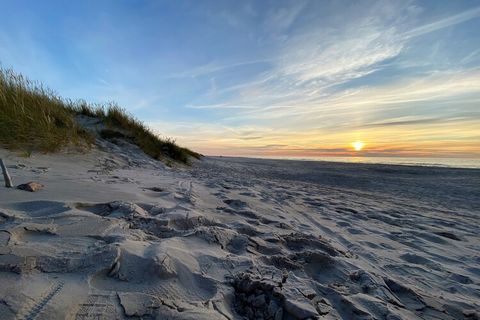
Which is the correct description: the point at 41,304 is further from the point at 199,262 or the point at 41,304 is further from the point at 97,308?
the point at 199,262

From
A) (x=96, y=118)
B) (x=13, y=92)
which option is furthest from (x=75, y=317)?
(x=96, y=118)

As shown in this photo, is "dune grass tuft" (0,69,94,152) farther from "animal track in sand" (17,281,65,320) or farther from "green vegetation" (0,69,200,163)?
"animal track in sand" (17,281,65,320)

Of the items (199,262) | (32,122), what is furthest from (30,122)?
(199,262)

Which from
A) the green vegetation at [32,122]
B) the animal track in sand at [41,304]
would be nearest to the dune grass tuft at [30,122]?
the green vegetation at [32,122]

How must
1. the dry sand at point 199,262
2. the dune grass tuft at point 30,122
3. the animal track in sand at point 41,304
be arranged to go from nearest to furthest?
1. the animal track in sand at point 41,304
2. the dry sand at point 199,262
3. the dune grass tuft at point 30,122

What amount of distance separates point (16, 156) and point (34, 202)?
2440 millimetres

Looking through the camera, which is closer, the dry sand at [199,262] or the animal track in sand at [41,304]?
the animal track in sand at [41,304]

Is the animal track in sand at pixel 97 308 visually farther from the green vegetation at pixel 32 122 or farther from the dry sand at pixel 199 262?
the green vegetation at pixel 32 122

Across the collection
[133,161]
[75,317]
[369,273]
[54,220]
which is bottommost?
[369,273]

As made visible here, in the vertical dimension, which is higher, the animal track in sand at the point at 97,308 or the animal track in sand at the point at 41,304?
the animal track in sand at the point at 41,304

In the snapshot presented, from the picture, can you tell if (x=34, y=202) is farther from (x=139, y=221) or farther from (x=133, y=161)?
(x=133, y=161)

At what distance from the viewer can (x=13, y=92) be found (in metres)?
5.31

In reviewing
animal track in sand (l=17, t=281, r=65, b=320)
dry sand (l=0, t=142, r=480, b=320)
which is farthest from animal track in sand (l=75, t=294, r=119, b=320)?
animal track in sand (l=17, t=281, r=65, b=320)

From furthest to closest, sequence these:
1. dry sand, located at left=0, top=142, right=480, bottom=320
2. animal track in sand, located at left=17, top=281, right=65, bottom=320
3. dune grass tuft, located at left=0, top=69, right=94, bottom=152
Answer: dune grass tuft, located at left=0, top=69, right=94, bottom=152 < dry sand, located at left=0, top=142, right=480, bottom=320 < animal track in sand, located at left=17, top=281, right=65, bottom=320
